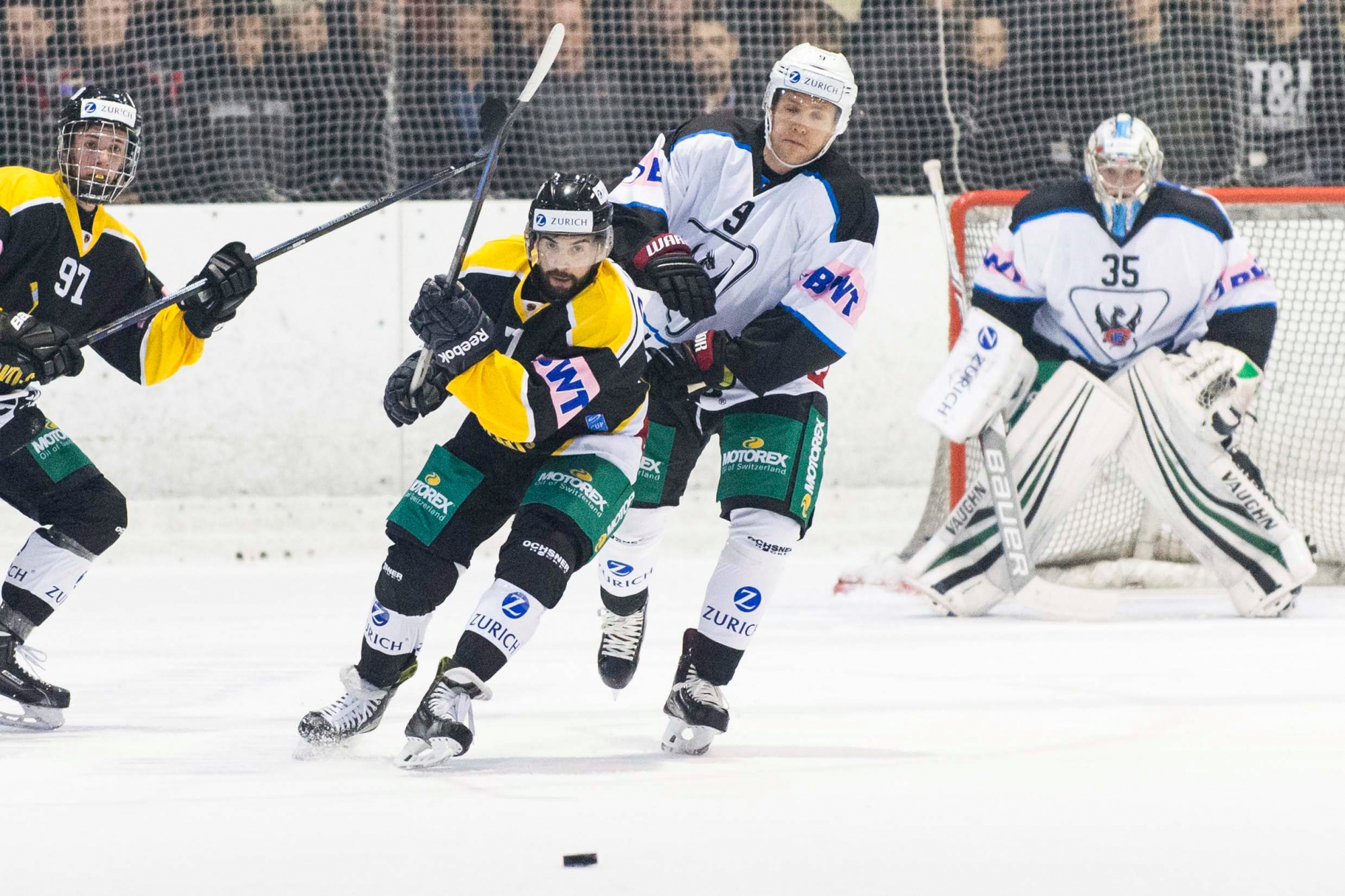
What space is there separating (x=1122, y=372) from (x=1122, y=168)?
1.79 ft

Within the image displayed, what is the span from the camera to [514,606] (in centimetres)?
275

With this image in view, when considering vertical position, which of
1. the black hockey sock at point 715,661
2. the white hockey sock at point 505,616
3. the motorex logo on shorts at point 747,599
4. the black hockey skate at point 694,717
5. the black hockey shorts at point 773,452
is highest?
the black hockey shorts at point 773,452

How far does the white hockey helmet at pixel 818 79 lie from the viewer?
3.14 m

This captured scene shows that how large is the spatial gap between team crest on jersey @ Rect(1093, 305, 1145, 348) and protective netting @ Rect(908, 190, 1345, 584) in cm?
67

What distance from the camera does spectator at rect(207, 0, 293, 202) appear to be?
6.06m

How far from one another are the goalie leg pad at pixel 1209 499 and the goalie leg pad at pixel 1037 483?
8 cm

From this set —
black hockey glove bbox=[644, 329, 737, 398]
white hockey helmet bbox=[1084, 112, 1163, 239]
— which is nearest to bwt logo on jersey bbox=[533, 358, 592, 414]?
black hockey glove bbox=[644, 329, 737, 398]

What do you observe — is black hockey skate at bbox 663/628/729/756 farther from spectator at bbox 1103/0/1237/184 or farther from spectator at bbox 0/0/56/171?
spectator at bbox 0/0/56/171

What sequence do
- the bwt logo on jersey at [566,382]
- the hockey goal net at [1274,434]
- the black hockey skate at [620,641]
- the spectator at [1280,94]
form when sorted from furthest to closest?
1. the spectator at [1280,94]
2. the hockey goal net at [1274,434]
3. the black hockey skate at [620,641]
4. the bwt logo on jersey at [566,382]

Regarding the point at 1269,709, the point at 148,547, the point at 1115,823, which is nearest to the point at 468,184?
the point at 148,547

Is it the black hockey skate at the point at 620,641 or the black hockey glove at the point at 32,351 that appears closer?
the black hockey glove at the point at 32,351

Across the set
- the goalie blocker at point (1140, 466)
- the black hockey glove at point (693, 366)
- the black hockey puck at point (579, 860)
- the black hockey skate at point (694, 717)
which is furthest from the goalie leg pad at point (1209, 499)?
the black hockey puck at point (579, 860)

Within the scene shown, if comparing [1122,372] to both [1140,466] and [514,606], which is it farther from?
[514,606]

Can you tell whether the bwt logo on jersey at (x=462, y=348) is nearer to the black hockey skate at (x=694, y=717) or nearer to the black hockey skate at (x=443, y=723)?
the black hockey skate at (x=443, y=723)
